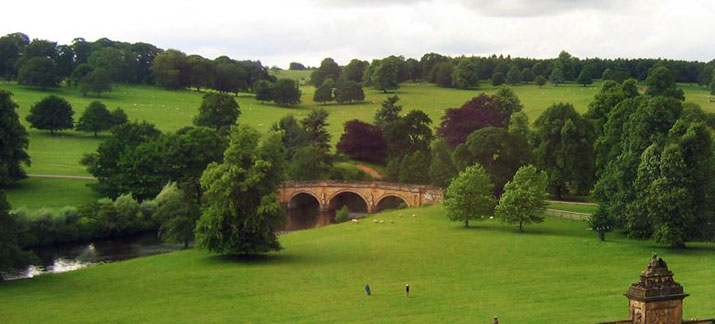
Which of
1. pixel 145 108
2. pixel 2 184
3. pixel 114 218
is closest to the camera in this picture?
pixel 114 218

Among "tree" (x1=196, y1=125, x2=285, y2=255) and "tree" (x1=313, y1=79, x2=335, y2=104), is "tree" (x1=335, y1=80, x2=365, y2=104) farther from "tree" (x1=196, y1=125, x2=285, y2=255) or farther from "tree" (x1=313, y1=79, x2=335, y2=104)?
"tree" (x1=196, y1=125, x2=285, y2=255)

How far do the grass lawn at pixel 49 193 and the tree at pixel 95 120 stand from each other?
28.5m

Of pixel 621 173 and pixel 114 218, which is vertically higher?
pixel 621 173

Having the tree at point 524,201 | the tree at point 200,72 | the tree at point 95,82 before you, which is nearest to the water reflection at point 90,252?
the tree at point 524,201

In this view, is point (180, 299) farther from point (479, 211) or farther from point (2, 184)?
point (2, 184)

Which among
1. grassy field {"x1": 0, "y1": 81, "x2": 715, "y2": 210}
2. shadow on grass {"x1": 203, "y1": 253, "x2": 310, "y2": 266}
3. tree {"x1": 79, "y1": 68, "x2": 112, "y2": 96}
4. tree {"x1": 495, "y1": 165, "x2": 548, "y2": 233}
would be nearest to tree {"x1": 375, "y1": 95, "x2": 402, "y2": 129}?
grassy field {"x1": 0, "y1": 81, "x2": 715, "y2": 210}

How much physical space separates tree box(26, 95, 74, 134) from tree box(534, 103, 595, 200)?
80.2 metres

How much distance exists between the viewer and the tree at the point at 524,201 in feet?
266

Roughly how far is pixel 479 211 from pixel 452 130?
39.7 m

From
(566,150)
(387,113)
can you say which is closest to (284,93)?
(387,113)

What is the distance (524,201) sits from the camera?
268ft

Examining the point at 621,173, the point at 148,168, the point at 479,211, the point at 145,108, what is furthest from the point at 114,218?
the point at 145,108

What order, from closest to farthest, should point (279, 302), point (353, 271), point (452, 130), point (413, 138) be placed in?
point (279, 302) → point (353, 271) → point (452, 130) → point (413, 138)

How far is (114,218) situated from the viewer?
311 feet
